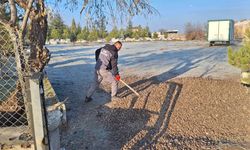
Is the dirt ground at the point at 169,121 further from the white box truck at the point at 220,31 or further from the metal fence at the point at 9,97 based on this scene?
the white box truck at the point at 220,31

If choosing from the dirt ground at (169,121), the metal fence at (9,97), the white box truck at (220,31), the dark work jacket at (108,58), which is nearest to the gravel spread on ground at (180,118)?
the dirt ground at (169,121)

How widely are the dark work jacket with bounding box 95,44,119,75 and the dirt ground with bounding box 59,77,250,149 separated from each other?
834mm

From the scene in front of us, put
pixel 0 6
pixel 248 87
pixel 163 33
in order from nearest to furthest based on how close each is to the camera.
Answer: pixel 0 6
pixel 248 87
pixel 163 33

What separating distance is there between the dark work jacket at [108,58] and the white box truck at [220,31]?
2711 centimetres

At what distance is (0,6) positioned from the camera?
14.5ft

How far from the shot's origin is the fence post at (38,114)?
6.91 feet

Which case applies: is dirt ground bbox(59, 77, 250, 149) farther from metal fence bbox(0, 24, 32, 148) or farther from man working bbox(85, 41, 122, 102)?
metal fence bbox(0, 24, 32, 148)

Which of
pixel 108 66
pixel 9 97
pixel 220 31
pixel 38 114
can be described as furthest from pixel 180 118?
pixel 220 31

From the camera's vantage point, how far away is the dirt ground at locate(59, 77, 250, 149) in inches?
184

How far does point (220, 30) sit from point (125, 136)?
29.7 metres

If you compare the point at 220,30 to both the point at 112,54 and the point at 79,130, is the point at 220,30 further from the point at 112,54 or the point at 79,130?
the point at 79,130

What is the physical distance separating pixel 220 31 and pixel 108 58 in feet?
90.3

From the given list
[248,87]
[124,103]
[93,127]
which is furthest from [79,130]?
[248,87]

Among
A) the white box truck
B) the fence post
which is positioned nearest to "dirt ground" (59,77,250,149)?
the fence post
